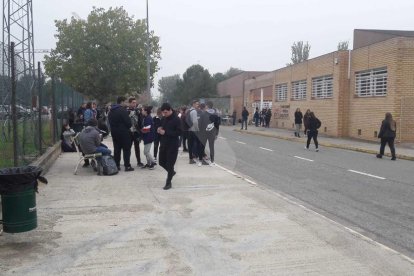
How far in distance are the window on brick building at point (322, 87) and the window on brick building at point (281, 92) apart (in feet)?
22.4

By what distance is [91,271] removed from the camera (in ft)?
16.8

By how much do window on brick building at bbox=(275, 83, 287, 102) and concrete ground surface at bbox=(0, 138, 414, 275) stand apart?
104 ft

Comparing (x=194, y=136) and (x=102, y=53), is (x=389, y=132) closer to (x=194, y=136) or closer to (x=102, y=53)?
(x=194, y=136)

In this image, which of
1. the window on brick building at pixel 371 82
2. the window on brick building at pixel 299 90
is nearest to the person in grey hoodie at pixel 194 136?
the window on brick building at pixel 371 82

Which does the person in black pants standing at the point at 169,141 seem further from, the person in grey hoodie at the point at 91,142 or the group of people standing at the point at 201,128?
the group of people standing at the point at 201,128

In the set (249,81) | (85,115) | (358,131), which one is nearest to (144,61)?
(249,81)

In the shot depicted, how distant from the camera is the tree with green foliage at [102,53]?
42781mm

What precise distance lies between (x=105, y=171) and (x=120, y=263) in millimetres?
6232

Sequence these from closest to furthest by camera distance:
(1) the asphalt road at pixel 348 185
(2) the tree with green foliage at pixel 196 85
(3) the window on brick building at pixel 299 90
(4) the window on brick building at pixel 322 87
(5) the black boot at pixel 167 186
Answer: (1) the asphalt road at pixel 348 185
(5) the black boot at pixel 167 186
(4) the window on brick building at pixel 322 87
(3) the window on brick building at pixel 299 90
(2) the tree with green foliage at pixel 196 85

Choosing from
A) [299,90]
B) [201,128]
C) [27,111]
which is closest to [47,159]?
[27,111]

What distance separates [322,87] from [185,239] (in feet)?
88.6

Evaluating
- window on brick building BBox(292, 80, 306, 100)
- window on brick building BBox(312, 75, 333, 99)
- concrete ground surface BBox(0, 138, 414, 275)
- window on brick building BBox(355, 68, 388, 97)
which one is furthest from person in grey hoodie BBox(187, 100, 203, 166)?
window on brick building BBox(292, 80, 306, 100)

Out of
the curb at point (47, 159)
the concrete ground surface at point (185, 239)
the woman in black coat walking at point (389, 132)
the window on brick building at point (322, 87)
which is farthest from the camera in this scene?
the window on brick building at point (322, 87)

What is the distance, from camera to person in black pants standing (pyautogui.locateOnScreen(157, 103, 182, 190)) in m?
9.83
